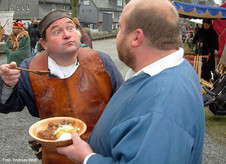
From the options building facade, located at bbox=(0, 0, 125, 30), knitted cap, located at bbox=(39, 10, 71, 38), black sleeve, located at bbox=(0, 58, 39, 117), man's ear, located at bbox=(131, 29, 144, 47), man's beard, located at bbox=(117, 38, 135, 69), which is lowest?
black sleeve, located at bbox=(0, 58, 39, 117)

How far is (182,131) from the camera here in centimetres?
89

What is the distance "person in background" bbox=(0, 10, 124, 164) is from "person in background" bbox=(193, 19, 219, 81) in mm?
5532

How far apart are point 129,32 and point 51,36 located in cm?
101

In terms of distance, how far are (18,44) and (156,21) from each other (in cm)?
585

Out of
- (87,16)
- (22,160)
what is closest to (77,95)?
(22,160)

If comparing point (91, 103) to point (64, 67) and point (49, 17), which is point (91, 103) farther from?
point (49, 17)

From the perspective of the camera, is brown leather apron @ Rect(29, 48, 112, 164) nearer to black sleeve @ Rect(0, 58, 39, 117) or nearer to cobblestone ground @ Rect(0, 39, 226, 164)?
black sleeve @ Rect(0, 58, 39, 117)

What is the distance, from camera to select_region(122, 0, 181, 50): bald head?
1.06 metres

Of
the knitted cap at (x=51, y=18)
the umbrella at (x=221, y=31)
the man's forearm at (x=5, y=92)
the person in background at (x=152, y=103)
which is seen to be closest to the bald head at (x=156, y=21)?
the person in background at (x=152, y=103)

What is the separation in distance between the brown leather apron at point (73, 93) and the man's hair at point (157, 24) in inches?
39.1

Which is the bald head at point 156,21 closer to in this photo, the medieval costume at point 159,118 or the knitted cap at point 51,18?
the medieval costume at point 159,118

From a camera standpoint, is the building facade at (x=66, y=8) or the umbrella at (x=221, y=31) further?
the building facade at (x=66, y=8)

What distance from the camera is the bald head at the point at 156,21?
1059 millimetres

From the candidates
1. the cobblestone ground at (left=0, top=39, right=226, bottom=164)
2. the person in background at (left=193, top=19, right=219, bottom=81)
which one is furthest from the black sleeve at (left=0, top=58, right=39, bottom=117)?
the person in background at (left=193, top=19, right=219, bottom=81)
